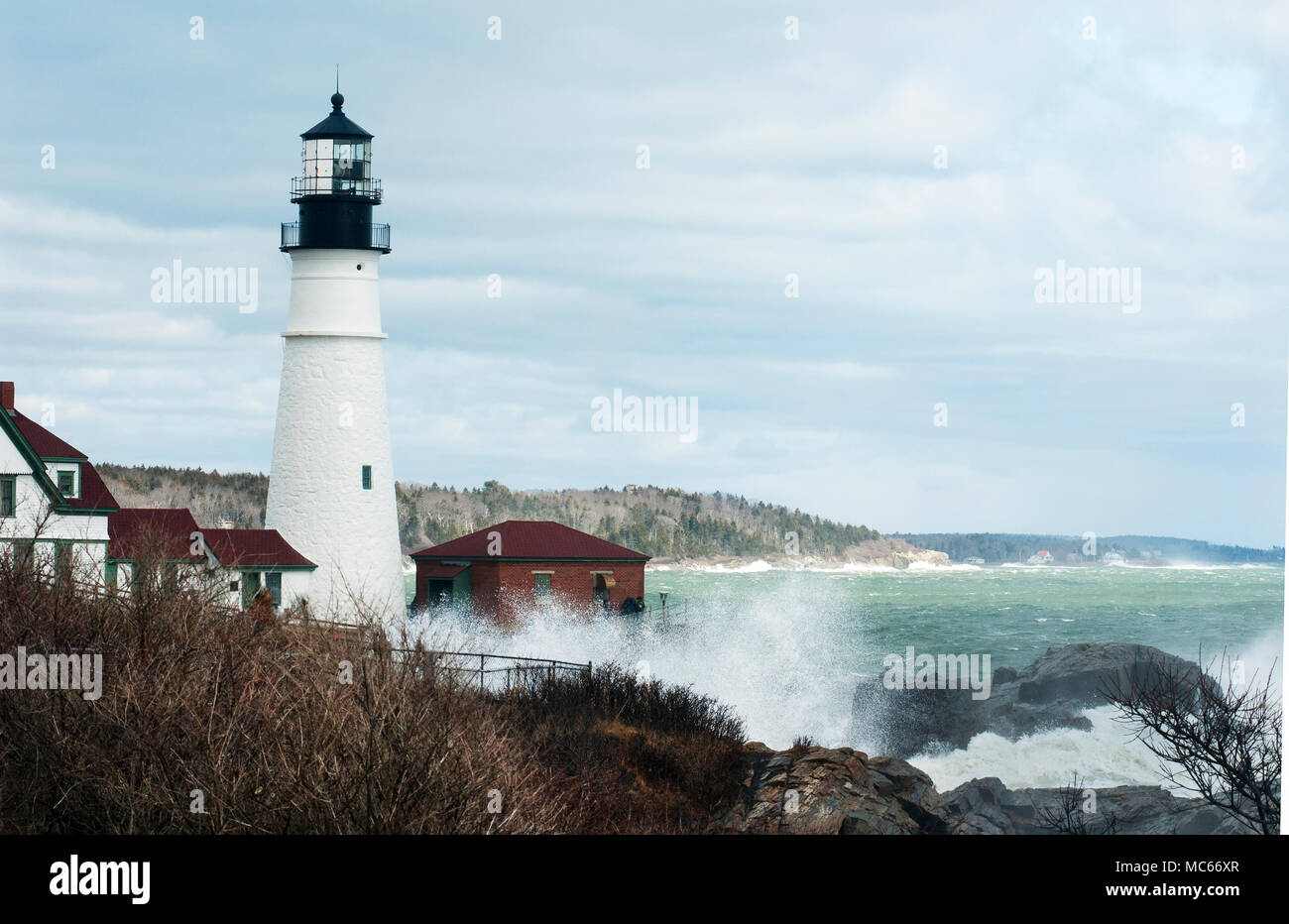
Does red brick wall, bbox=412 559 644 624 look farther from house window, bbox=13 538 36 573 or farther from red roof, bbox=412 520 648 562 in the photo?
house window, bbox=13 538 36 573

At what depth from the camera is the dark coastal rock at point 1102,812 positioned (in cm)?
2855

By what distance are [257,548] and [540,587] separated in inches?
460

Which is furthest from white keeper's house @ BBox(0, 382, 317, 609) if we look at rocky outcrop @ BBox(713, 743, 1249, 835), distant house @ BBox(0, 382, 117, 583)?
rocky outcrop @ BBox(713, 743, 1249, 835)

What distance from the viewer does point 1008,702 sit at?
4888 centimetres

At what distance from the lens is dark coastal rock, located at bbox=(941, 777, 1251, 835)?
93.7 feet

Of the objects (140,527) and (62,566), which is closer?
(62,566)

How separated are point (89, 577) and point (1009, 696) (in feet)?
105

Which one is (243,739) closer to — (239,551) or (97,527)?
(97,527)

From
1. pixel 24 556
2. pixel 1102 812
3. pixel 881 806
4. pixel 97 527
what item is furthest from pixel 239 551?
pixel 1102 812

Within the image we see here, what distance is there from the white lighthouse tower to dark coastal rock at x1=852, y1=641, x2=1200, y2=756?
651 inches
